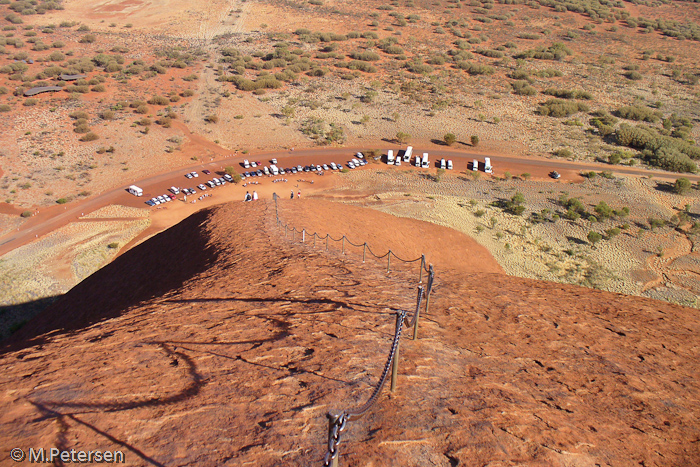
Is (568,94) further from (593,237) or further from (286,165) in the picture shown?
(286,165)

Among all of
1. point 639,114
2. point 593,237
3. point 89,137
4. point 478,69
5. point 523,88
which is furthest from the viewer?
point 478,69

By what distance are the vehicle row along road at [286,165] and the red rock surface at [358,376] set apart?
27.9 meters

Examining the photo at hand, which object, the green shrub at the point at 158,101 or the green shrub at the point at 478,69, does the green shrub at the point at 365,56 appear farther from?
the green shrub at the point at 158,101

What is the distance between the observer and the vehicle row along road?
36094 mm

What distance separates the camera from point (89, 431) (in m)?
6.93

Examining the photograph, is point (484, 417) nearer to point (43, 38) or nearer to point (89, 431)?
point (89, 431)

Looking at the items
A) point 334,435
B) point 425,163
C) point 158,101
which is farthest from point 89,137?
point 334,435

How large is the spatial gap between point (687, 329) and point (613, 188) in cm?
3320

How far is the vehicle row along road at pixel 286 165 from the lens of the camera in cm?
3609

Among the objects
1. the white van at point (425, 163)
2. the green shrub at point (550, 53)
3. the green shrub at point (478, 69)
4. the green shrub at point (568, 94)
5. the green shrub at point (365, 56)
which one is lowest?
the white van at point (425, 163)

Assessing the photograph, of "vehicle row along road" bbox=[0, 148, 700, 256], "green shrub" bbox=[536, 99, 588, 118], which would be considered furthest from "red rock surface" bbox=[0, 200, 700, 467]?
"green shrub" bbox=[536, 99, 588, 118]

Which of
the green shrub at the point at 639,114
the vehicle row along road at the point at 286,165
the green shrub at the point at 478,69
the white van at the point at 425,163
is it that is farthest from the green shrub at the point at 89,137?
the green shrub at the point at 639,114

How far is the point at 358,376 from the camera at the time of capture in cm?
827

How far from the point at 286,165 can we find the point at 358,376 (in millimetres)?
38617
